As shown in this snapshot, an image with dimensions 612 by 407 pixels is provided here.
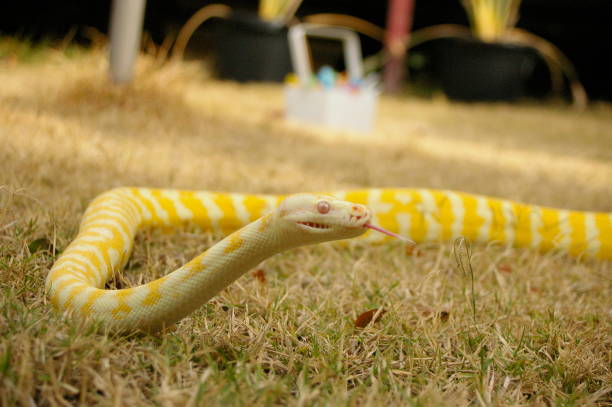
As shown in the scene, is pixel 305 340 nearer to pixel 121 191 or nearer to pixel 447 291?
pixel 447 291

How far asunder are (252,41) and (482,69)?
8.43 ft

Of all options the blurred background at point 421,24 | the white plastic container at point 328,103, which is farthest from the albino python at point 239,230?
the blurred background at point 421,24

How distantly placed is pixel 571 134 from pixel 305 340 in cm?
469

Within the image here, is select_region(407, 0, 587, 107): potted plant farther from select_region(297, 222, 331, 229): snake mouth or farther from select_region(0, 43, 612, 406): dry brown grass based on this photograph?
select_region(297, 222, 331, 229): snake mouth

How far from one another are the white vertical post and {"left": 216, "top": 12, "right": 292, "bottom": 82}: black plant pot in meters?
2.75

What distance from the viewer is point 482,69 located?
677 cm

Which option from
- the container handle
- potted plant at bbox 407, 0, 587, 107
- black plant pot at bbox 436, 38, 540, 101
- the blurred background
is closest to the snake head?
the container handle

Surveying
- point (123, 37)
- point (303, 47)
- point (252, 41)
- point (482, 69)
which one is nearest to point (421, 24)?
point (482, 69)

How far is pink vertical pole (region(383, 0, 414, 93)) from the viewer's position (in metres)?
6.92

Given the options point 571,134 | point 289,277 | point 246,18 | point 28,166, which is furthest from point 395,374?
point 246,18

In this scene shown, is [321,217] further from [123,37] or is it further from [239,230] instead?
[123,37]

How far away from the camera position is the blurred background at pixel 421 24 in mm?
7586

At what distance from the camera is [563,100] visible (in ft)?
25.1

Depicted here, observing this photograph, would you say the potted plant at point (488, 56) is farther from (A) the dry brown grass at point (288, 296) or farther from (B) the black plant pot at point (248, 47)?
(A) the dry brown grass at point (288, 296)
